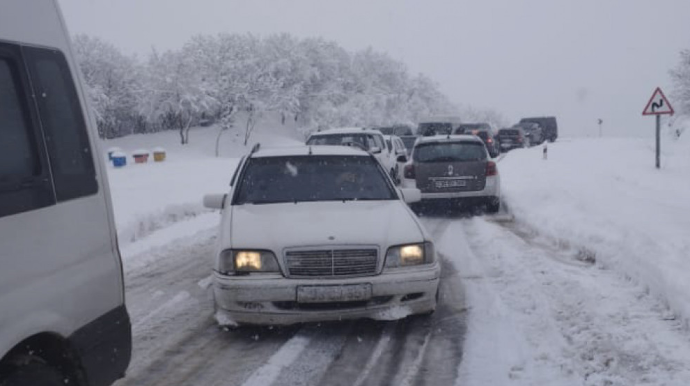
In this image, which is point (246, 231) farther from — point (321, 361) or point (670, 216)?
point (670, 216)

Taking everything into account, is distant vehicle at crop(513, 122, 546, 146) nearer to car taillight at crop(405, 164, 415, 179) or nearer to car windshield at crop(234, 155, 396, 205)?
car taillight at crop(405, 164, 415, 179)

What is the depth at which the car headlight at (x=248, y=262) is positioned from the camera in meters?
5.02

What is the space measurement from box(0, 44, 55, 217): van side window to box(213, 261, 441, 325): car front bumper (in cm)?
229

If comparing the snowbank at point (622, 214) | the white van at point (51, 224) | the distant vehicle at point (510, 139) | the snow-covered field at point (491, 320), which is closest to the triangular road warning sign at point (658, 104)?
the snowbank at point (622, 214)

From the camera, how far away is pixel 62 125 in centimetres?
305

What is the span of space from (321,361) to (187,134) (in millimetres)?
59838

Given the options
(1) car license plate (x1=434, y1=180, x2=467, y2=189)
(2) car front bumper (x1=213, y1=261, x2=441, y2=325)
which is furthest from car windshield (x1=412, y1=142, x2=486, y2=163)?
(2) car front bumper (x1=213, y1=261, x2=441, y2=325)

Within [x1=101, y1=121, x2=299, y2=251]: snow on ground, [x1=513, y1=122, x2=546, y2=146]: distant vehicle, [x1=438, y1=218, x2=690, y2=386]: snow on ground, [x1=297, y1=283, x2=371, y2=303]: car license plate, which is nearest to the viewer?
[x1=438, y1=218, x2=690, y2=386]: snow on ground

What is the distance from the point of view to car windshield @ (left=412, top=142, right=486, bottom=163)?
1295 cm

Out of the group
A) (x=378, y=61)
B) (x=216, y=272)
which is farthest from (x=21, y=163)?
(x=378, y=61)

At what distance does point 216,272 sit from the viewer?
17.1 feet

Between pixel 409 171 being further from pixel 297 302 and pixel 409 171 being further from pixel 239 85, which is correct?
pixel 239 85

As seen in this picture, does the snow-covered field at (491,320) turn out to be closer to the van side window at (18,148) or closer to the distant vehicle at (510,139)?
the van side window at (18,148)

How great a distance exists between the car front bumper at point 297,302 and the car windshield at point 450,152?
802 cm
